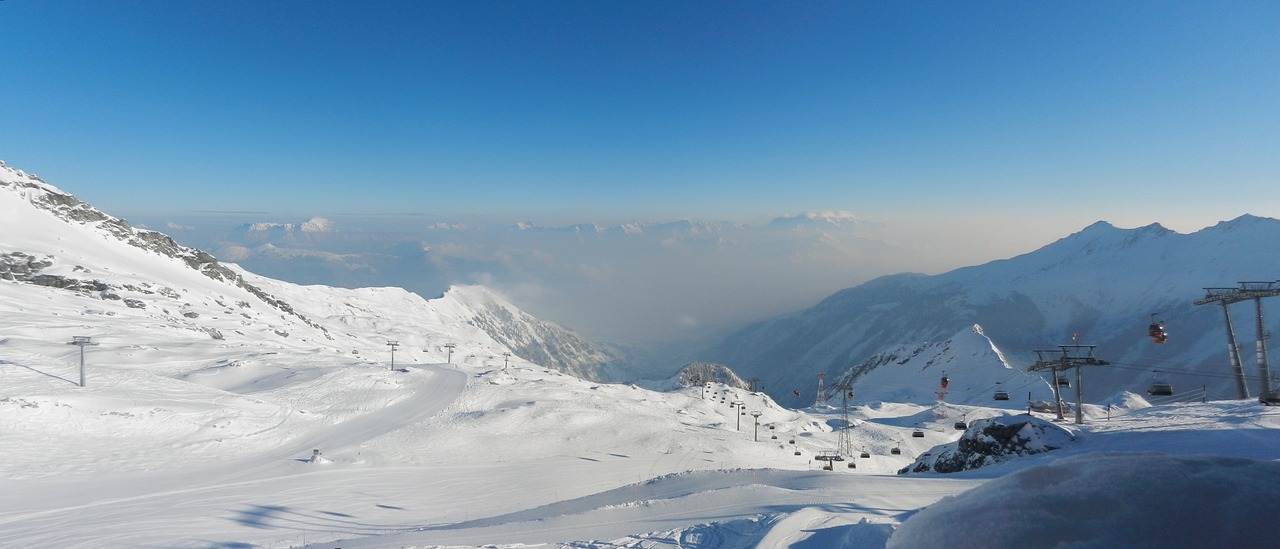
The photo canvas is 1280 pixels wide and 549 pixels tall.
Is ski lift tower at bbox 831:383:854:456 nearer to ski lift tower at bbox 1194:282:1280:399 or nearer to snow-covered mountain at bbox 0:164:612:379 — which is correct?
ski lift tower at bbox 1194:282:1280:399

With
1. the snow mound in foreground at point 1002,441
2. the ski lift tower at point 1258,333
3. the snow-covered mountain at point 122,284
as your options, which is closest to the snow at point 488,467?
the snow mound in foreground at point 1002,441

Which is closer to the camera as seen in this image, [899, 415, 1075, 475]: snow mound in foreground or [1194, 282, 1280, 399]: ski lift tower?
[899, 415, 1075, 475]: snow mound in foreground

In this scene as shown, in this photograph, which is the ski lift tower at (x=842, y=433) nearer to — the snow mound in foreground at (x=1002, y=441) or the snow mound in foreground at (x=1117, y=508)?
the snow mound in foreground at (x=1002, y=441)

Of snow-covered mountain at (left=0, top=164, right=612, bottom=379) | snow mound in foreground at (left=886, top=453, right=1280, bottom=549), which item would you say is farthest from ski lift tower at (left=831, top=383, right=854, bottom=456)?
snow-covered mountain at (left=0, top=164, right=612, bottom=379)

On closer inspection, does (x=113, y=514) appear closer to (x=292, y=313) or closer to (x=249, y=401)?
(x=249, y=401)

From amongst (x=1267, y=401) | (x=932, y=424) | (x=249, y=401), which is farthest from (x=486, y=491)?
(x=932, y=424)

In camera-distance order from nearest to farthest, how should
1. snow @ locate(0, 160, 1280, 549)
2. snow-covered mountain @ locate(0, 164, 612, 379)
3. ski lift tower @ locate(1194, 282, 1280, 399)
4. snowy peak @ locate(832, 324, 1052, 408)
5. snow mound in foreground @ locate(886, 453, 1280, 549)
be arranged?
snow mound in foreground @ locate(886, 453, 1280, 549)
snow @ locate(0, 160, 1280, 549)
ski lift tower @ locate(1194, 282, 1280, 399)
snow-covered mountain @ locate(0, 164, 612, 379)
snowy peak @ locate(832, 324, 1052, 408)
